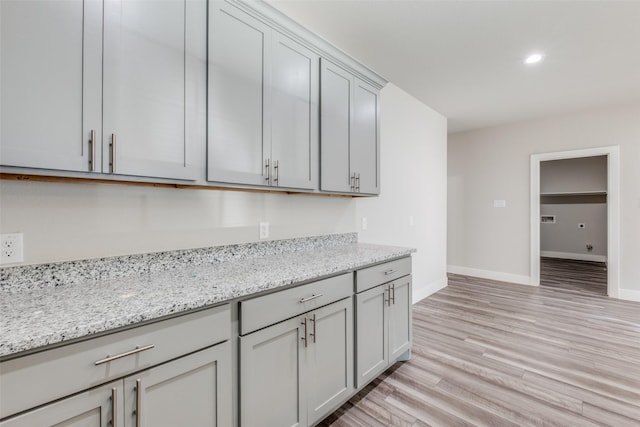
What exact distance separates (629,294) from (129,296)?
5548 millimetres

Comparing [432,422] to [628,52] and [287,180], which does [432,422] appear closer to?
[287,180]

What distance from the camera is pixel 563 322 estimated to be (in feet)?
10.4

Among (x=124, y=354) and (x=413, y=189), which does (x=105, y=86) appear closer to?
(x=124, y=354)

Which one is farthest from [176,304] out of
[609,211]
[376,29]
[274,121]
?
[609,211]

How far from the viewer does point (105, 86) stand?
Answer: 119 centimetres

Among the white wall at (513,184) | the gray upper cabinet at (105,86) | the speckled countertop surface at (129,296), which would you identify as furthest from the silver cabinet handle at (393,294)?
the white wall at (513,184)

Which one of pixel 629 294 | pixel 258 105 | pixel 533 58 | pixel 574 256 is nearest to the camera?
pixel 258 105

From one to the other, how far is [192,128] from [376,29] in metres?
1.66

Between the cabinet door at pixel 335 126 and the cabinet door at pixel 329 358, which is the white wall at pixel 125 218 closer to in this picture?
the cabinet door at pixel 335 126

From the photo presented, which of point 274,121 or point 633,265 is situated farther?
point 633,265

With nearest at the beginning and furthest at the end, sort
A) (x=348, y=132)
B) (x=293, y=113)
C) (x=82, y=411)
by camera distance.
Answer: (x=82, y=411)
(x=293, y=113)
(x=348, y=132)

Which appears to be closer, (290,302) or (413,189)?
(290,302)

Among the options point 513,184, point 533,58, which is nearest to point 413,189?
point 533,58

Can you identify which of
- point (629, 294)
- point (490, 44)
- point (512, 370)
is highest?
point (490, 44)
